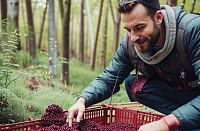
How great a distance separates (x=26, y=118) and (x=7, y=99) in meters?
0.27

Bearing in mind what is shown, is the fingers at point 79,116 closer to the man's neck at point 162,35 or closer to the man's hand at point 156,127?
the man's hand at point 156,127

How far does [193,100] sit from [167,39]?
48 centimetres

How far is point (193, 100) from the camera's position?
1.79 meters

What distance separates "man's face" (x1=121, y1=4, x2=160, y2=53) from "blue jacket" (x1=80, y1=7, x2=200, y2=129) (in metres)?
0.19

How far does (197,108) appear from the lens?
68.5 inches

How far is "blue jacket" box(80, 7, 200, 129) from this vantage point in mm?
1742

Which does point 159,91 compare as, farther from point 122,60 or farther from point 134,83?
point 122,60

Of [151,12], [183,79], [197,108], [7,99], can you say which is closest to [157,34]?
[151,12]

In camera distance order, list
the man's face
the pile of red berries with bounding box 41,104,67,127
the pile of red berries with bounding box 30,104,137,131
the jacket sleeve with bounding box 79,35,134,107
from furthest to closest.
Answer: the jacket sleeve with bounding box 79,35,134,107, the pile of red berries with bounding box 41,104,67,127, the pile of red berries with bounding box 30,104,137,131, the man's face

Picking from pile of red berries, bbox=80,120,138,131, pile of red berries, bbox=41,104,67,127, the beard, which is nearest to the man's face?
the beard

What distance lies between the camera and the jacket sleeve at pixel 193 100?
174 centimetres

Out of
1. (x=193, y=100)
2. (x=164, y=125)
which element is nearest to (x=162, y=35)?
(x=193, y=100)

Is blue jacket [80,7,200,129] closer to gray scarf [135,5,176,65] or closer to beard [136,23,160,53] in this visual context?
gray scarf [135,5,176,65]

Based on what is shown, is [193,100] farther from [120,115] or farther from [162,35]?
[120,115]
